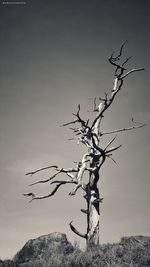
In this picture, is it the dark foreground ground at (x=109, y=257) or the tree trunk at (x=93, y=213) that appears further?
the tree trunk at (x=93, y=213)

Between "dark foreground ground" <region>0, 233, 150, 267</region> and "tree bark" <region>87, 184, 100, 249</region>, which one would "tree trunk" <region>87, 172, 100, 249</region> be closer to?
"tree bark" <region>87, 184, 100, 249</region>

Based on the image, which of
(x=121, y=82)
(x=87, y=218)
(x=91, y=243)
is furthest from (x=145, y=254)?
(x=121, y=82)

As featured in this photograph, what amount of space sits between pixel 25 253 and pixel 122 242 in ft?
16.7

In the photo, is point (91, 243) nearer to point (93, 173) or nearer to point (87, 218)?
point (87, 218)

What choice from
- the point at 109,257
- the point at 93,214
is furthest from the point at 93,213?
the point at 109,257

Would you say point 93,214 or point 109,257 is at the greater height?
point 93,214

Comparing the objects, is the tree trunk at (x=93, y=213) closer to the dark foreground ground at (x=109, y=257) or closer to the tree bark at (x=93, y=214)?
the tree bark at (x=93, y=214)

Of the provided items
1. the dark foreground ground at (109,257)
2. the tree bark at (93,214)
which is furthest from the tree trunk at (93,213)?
the dark foreground ground at (109,257)

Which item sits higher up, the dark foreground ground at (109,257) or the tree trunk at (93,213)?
the tree trunk at (93,213)

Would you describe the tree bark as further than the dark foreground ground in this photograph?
Yes

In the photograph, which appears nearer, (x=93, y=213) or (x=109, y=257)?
(x=109, y=257)

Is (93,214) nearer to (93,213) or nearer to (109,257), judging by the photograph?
(93,213)

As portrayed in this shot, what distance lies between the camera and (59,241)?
1633 centimetres

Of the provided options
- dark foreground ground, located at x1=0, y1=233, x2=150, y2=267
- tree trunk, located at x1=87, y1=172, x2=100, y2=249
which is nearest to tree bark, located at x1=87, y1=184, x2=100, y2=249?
tree trunk, located at x1=87, y1=172, x2=100, y2=249
